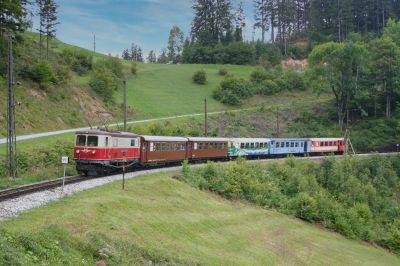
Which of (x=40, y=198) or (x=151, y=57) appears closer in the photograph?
(x=40, y=198)

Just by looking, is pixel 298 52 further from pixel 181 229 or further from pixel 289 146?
pixel 181 229

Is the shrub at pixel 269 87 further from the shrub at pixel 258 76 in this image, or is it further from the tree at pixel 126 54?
the tree at pixel 126 54

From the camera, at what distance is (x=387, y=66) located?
8444 centimetres

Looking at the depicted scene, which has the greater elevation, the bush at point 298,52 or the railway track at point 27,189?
the bush at point 298,52

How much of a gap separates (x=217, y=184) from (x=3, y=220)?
20.3 m

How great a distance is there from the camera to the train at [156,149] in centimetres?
3164

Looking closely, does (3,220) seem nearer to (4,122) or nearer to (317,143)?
(4,122)

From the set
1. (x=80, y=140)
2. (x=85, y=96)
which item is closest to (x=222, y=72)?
(x=85, y=96)

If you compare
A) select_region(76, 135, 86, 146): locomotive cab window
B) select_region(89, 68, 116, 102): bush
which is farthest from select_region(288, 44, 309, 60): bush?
select_region(76, 135, 86, 146): locomotive cab window

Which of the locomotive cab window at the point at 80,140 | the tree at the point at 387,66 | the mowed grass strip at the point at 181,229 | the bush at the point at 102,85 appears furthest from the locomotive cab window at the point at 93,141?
the tree at the point at 387,66

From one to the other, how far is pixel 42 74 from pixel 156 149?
26.0 m

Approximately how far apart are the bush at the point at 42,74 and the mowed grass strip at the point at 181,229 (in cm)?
3004

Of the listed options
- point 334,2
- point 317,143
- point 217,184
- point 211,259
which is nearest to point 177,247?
point 211,259

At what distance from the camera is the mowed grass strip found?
1667 centimetres
